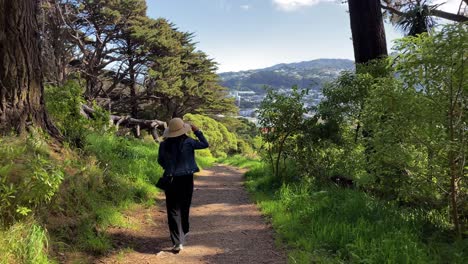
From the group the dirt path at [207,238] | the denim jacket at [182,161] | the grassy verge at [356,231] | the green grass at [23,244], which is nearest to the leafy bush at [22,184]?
the green grass at [23,244]

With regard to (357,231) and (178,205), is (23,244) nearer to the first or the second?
(178,205)

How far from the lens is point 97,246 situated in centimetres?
475

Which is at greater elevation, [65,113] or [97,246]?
[65,113]

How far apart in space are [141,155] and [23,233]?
6.94m

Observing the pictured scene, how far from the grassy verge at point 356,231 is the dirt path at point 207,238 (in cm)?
32

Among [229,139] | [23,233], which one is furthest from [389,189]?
[229,139]

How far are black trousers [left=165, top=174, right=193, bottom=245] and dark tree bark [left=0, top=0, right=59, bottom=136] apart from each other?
7.74 feet

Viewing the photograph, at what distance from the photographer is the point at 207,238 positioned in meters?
5.91

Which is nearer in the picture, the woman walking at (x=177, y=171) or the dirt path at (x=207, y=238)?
the dirt path at (x=207, y=238)

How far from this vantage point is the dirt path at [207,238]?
16.2ft

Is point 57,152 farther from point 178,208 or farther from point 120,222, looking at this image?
point 178,208

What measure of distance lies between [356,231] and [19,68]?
5195mm

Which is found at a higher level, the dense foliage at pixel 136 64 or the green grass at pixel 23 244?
the dense foliage at pixel 136 64

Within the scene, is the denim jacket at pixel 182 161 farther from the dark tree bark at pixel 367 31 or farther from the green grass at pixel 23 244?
the dark tree bark at pixel 367 31
